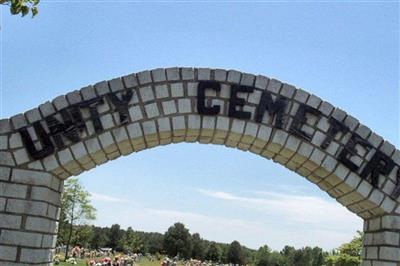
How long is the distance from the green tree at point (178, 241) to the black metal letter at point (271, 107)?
80308mm

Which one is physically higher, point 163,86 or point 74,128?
point 163,86

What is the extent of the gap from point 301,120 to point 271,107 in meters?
0.49

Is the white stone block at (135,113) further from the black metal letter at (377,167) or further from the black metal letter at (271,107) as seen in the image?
the black metal letter at (377,167)

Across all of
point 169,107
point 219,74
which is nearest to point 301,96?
point 219,74

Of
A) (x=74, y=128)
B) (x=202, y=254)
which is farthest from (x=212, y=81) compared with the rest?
(x=202, y=254)

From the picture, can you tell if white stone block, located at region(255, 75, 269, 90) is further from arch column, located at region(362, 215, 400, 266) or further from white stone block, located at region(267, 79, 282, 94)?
arch column, located at region(362, 215, 400, 266)

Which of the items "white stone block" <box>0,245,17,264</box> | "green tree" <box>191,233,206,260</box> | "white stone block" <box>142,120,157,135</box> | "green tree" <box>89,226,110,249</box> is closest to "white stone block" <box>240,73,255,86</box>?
"white stone block" <box>142,120,157,135</box>

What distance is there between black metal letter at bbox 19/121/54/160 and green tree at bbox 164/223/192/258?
8060cm

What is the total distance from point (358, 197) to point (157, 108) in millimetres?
3226

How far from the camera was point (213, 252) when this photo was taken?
9569cm

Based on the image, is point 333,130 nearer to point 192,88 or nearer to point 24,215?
point 192,88

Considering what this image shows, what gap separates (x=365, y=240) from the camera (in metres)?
8.07

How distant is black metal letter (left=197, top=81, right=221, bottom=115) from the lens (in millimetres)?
7199

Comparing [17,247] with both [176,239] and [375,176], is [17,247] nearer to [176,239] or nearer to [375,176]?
[375,176]
